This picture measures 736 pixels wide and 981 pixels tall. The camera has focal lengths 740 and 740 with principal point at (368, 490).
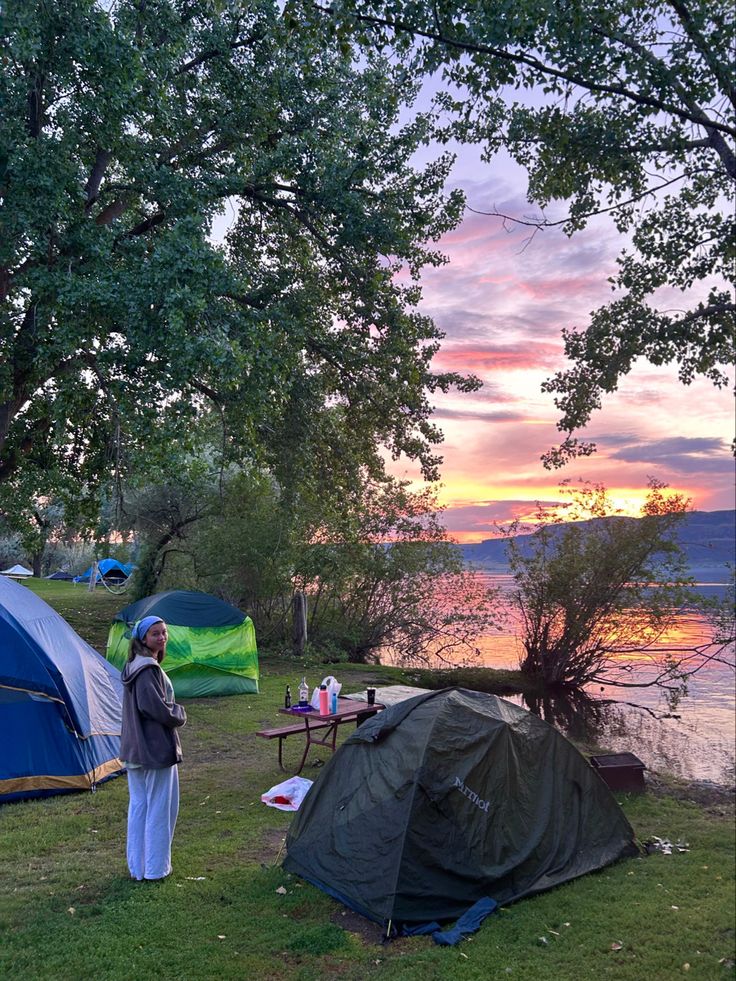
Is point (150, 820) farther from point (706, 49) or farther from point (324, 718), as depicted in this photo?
point (706, 49)

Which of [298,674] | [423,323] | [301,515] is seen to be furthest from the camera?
[301,515]

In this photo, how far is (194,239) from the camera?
9703 mm

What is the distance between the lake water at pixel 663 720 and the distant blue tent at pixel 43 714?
8443 mm

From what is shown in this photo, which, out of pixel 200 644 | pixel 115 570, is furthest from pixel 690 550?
pixel 115 570

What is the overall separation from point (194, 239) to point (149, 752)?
664cm

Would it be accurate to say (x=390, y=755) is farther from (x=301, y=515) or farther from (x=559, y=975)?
(x=301, y=515)

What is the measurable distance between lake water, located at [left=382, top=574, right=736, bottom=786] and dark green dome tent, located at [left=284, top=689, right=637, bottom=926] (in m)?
5.58

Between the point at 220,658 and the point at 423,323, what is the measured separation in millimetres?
7326

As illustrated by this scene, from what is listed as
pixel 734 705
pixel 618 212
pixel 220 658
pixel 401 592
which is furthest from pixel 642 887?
pixel 401 592

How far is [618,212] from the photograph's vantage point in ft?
32.7

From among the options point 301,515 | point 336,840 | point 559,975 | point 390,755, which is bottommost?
point 559,975

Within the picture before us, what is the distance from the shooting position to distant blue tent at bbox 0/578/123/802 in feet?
26.0

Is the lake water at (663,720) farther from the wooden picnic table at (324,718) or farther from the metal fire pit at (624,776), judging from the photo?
the wooden picnic table at (324,718)

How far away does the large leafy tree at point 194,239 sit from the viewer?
9484mm
